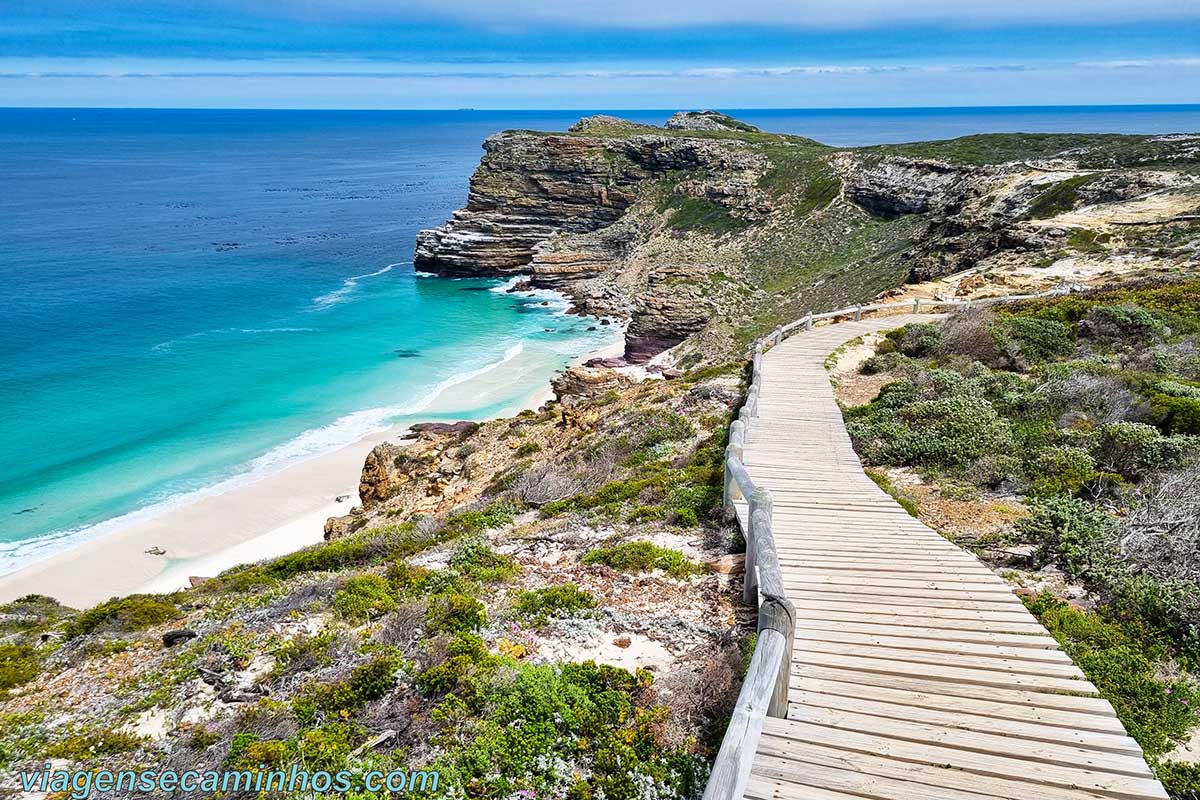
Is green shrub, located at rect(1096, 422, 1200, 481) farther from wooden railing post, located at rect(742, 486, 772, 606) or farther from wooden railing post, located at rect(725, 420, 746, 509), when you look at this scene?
wooden railing post, located at rect(742, 486, 772, 606)

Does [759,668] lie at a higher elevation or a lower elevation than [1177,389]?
lower

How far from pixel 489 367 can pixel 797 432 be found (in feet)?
109

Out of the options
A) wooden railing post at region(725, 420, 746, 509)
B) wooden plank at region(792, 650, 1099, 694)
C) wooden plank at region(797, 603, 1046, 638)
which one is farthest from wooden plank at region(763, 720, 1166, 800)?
wooden railing post at region(725, 420, 746, 509)

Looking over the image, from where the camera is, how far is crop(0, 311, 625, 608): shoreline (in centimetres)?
2033

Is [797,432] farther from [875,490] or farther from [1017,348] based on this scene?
[1017,348]

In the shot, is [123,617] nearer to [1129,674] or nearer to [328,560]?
[328,560]

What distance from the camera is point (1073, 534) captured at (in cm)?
745

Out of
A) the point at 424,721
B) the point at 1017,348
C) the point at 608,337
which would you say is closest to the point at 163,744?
the point at 424,721

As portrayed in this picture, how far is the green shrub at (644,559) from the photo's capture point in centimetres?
794

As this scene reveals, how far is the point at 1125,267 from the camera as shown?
25.1 metres

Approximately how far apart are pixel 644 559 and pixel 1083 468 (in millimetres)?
6153

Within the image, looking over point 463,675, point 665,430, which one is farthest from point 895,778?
point 665,430

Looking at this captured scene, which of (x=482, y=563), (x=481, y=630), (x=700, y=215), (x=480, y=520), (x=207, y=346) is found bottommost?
(x=207, y=346)

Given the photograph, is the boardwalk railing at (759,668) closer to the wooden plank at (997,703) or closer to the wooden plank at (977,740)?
the wooden plank at (977,740)
